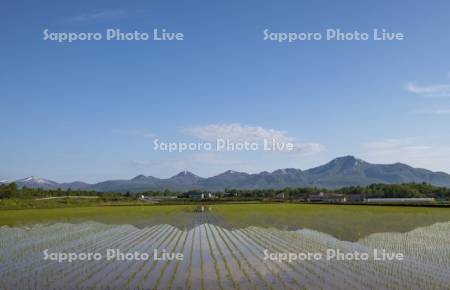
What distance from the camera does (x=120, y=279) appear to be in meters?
16.3

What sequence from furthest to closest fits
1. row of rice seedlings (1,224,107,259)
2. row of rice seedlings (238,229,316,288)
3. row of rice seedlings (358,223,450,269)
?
row of rice seedlings (1,224,107,259) < row of rice seedlings (358,223,450,269) < row of rice seedlings (238,229,316,288)

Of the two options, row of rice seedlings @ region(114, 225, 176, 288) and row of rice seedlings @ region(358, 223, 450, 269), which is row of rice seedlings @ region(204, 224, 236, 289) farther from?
row of rice seedlings @ region(358, 223, 450, 269)

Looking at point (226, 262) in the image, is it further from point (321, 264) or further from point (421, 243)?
point (421, 243)

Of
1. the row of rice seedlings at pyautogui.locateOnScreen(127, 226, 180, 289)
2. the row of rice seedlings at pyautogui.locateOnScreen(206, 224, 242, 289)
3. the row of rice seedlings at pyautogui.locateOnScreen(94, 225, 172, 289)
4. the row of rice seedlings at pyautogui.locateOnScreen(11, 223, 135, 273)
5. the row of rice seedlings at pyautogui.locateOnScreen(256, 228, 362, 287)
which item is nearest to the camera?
the row of rice seedlings at pyautogui.locateOnScreen(206, 224, 242, 289)

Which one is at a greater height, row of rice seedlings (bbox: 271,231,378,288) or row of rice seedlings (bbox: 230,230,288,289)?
row of rice seedlings (bbox: 271,231,378,288)

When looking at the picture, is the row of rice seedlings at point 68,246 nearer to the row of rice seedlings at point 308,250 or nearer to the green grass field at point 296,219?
the green grass field at point 296,219

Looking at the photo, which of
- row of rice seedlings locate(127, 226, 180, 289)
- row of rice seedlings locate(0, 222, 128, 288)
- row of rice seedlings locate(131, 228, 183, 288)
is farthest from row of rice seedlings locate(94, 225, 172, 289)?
row of rice seedlings locate(0, 222, 128, 288)

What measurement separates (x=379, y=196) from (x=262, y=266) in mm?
148366

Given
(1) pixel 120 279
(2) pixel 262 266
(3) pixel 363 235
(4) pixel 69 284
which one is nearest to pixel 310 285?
(2) pixel 262 266

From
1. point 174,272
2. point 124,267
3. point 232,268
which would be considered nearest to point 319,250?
point 232,268

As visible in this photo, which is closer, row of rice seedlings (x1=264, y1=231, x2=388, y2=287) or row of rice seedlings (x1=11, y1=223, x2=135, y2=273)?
row of rice seedlings (x1=264, y1=231, x2=388, y2=287)

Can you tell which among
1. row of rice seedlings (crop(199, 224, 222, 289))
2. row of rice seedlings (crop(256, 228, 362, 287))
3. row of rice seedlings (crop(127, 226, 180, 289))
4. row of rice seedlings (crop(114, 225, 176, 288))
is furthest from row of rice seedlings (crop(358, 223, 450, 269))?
row of rice seedlings (crop(114, 225, 176, 288))

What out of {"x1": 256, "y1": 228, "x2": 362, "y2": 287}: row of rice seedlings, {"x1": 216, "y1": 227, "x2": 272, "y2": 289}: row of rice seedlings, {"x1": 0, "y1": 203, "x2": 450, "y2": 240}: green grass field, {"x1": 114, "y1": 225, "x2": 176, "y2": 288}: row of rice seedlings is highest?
{"x1": 256, "y1": 228, "x2": 362, "y2": 287}: row of rice seedlings

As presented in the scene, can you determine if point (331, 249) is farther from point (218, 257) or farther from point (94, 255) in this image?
point (94, 255)
